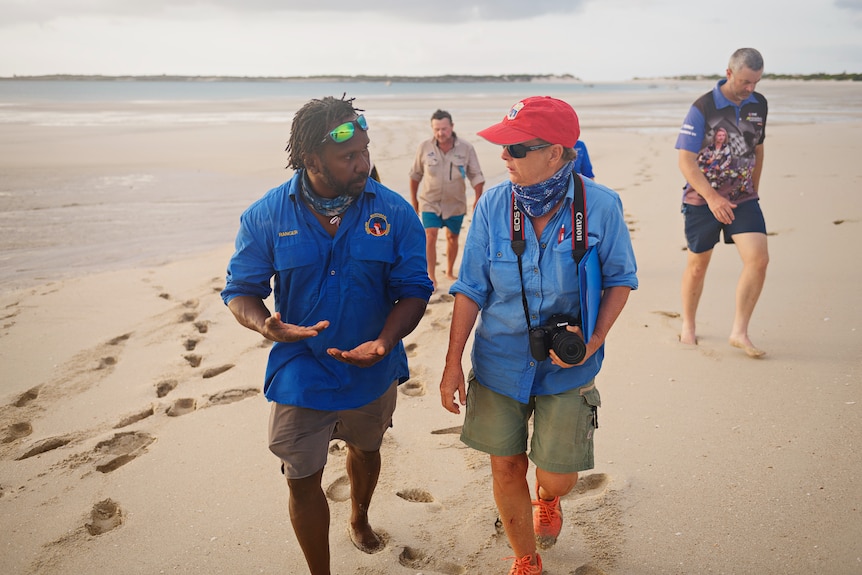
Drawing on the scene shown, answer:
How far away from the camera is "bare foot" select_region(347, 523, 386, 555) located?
299 cm

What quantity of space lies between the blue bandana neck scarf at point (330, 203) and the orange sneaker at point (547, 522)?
1554mm

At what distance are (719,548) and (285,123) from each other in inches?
1014

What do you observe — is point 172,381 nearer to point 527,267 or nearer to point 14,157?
point 527,267

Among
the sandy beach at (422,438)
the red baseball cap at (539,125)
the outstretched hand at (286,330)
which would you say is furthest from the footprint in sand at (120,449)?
the red baseball cap at (539,125)

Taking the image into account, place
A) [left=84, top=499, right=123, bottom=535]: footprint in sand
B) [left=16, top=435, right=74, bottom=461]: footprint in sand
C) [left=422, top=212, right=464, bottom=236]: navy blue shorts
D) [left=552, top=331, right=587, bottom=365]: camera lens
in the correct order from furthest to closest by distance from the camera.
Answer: [left=422, top=212, right=464, bottom=236]: navy blue shorts → [left=16, top=435, right=74, bottom=461]: footprint in sand → [left=84, top=499, right=123, bottom=535]: footprint in sand → [left=552, top=331, right=587, bottom=365]: camera lens

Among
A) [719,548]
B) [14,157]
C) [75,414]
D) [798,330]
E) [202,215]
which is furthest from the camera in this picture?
[14,157]

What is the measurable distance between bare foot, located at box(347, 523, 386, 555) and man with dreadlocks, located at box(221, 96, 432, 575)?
0.38 metres

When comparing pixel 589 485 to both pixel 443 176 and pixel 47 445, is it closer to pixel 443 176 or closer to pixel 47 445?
pixel 47 445

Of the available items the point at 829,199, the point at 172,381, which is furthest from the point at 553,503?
the point at 829,199

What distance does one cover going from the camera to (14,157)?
50.7 ft

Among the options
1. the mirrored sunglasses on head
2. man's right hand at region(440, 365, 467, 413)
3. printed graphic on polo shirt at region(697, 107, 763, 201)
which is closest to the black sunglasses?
the mirrored sunglasses on head

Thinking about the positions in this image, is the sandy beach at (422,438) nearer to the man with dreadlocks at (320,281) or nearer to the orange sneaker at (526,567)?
the orange sneaker at (526,567)

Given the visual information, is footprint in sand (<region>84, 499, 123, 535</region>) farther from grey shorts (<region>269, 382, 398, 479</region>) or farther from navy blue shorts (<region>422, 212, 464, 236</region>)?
navy blue shorts (<region>422, 212, 464, 236</region>)

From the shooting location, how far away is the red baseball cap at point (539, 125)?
8.13 feet
